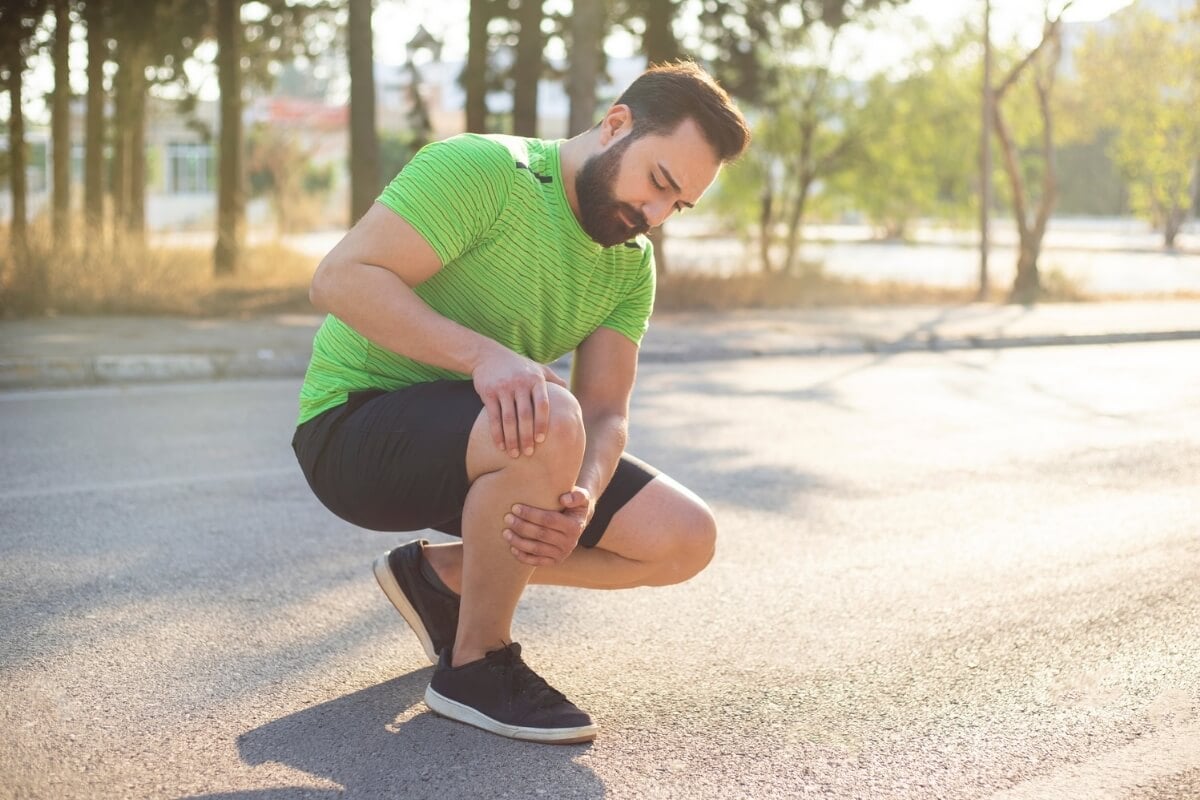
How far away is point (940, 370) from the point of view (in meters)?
12.8

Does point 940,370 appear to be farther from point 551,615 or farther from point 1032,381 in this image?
point 551,615

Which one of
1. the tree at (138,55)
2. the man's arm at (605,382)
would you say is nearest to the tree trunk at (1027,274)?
the tree at (138,55)

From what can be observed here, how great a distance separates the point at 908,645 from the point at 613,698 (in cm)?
102

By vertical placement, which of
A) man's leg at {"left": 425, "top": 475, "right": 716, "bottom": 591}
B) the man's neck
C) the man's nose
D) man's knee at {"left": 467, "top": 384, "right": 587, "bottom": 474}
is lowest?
man's leg at {"left": 425, "top": 475, "right": 716, "bottom": 591}

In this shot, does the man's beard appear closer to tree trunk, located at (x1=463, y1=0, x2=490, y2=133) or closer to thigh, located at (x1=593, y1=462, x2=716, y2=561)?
thigh, located at (x1=593, y1=462, x2=716, y2=561)

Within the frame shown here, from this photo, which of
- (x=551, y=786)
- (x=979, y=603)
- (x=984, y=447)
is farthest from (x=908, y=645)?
(x=984, y=447)

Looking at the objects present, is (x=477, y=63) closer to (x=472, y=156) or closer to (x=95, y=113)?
(x=95, y=113)

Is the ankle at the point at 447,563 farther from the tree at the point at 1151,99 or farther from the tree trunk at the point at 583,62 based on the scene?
the tree at the point at 1151,99

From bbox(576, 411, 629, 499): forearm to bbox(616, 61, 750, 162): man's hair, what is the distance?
73 centimetres

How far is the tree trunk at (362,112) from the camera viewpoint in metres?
16.9

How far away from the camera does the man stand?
3254mm

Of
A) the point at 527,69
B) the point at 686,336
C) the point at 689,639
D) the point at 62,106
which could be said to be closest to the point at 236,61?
the point at 62,106

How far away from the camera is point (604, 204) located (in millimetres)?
3439

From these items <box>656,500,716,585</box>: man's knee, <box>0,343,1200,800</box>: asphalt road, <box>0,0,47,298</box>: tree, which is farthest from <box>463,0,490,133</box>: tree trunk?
<box>656,500,716,585</box>: man's knee
